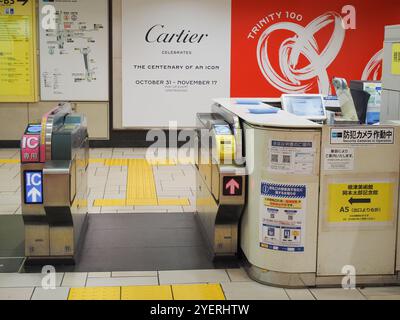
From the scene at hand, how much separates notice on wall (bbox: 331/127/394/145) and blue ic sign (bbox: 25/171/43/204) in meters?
2.09

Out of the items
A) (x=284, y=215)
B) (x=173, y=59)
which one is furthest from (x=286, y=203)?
(x=173, y=59)

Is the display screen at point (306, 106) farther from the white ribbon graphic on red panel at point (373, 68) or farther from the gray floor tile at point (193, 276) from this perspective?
the white ribbon graphic on red panel at point (373, 68)

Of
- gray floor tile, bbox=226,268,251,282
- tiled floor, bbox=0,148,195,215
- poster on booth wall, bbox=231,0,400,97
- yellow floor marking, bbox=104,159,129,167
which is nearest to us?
gray floor tile, bbox=226,268,251,282

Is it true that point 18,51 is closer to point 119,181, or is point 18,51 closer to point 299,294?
point 119,181

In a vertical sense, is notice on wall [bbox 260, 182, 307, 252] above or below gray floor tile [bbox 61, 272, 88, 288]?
above

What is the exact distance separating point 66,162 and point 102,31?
17.7 ft

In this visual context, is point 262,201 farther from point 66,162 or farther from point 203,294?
point 66,162

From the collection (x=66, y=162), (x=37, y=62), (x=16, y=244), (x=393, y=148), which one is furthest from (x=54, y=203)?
(x=37, y=62)

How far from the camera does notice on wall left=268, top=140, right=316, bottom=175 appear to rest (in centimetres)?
403

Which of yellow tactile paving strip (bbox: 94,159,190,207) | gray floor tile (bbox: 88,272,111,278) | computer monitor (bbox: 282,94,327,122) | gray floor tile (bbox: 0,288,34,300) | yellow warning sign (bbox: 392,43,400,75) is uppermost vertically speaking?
yellow warning sign (bbox: 392,43,400,75)

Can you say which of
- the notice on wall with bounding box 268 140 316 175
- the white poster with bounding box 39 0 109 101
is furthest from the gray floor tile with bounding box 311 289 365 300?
the white poster with bounding box 39 0 109 101

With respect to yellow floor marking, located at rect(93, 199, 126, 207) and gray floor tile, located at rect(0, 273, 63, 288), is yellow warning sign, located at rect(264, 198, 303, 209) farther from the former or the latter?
yellow floor marking, located at rect(93, 199, 126, 207)

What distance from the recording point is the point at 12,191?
23.1 feet

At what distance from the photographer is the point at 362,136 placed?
4.07 m
